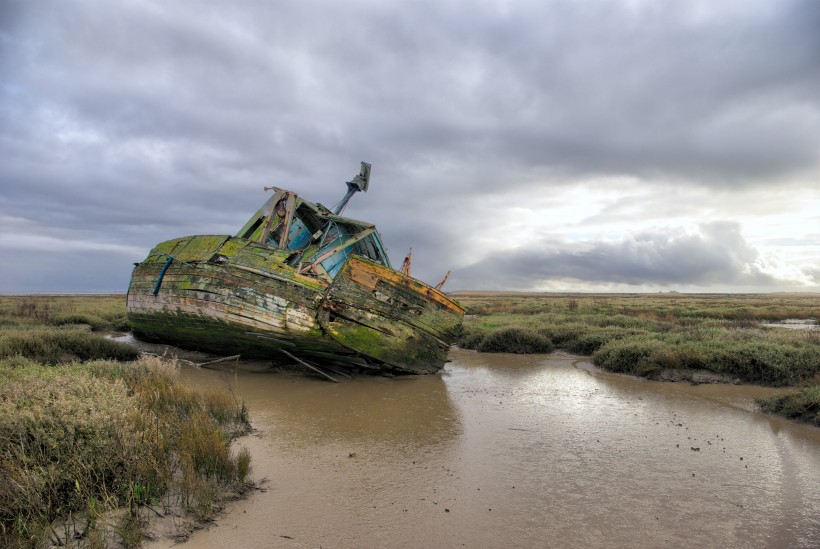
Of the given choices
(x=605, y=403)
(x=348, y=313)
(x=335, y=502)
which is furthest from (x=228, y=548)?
(x=605, y=403)

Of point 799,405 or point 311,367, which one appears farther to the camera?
point 311,367

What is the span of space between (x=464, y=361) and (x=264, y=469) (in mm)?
9302

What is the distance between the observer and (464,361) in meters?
13.5

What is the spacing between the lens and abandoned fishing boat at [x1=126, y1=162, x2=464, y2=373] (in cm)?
940

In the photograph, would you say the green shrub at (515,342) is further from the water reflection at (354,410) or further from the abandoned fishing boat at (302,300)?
the water reflection at (354,410)

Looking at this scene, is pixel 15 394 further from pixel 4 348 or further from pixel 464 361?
pixel 464 361

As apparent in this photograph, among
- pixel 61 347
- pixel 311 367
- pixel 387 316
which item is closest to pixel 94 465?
pixel 311 367

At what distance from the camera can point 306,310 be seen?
9281mm

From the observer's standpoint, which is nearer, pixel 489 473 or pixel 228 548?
pixel 228 548

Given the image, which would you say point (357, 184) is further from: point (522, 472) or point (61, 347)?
point (522, 472)

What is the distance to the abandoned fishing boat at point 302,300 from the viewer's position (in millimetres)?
9403

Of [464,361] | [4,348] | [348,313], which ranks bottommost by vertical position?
[464,361]

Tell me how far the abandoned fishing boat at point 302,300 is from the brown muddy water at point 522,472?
49.9 inches

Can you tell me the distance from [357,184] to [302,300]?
6106 mm
